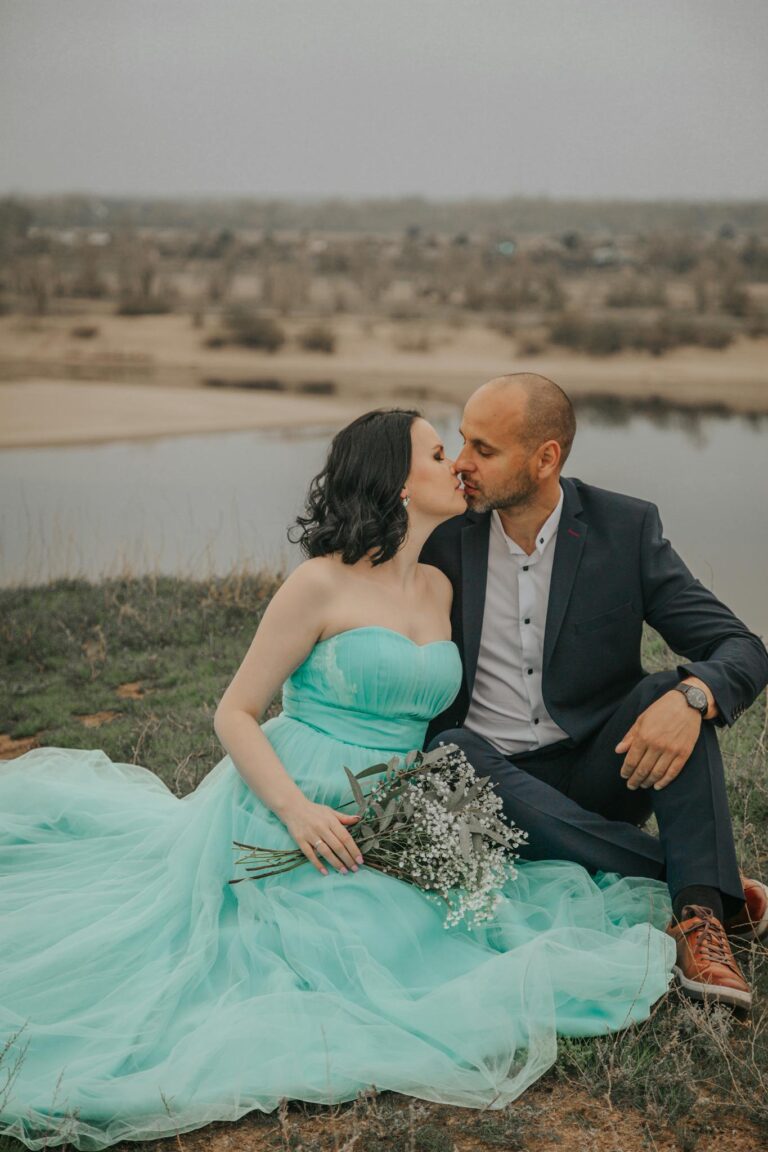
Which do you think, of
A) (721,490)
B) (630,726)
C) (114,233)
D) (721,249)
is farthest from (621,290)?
(630,726)

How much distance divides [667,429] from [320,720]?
1962 centimetres

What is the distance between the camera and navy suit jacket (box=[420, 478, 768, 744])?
3561 mm

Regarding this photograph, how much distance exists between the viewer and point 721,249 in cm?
2684

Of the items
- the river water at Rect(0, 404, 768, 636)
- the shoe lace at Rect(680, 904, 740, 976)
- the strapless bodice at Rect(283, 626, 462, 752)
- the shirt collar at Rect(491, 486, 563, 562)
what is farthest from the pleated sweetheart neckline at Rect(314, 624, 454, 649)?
the river water at Rect(0, 404, 768, 636)

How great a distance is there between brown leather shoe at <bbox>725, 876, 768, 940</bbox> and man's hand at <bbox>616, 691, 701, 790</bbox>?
18.8 inches

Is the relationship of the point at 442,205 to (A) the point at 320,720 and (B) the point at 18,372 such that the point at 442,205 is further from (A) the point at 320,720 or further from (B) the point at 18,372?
(A) the point at 320,720

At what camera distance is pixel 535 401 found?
143 inches

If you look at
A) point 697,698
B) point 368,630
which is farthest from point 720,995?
point 368,630

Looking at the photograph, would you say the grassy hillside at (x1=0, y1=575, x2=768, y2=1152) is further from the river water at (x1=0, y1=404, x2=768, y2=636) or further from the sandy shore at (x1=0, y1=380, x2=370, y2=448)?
the sandy shore at (x1=0, y1=380, x2=370, y2=448)

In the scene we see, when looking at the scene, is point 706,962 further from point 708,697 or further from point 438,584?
point 438,584

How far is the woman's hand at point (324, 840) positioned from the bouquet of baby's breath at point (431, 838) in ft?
0.17

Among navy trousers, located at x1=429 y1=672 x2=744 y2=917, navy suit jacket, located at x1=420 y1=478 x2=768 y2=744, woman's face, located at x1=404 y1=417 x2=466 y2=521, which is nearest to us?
navy trousers, located at x1=429 y1=672 x2=744 y2=917

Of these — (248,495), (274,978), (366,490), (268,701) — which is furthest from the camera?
(248,495)

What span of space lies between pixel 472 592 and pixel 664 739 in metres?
0.83
